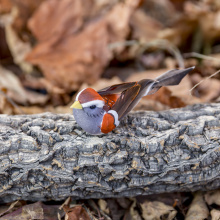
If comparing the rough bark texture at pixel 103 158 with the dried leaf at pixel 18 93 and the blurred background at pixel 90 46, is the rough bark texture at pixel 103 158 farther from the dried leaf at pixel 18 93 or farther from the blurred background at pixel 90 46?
the dried leaf at pixel 18 93

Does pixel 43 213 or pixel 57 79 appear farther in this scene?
pixel 57 79

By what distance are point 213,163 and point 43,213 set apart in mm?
1266

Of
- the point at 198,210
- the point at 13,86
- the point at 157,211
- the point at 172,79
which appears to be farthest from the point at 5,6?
the point at 198,210

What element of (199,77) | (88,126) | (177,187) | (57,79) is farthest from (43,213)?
(199,77)

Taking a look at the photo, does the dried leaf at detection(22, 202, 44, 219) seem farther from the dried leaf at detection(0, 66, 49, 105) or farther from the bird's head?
the dried leaf at detection(0, 66, 49, 105)

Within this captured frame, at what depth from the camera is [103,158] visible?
1.68m

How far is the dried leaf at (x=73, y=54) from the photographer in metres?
3.23

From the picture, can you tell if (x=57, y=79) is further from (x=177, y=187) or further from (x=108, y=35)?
(x=177, y=187)

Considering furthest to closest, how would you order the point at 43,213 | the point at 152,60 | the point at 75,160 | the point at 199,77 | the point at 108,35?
Result: the point at 152,60, the point at 108,35, the point at 199,77, the point at 43,213, the point at 75,160

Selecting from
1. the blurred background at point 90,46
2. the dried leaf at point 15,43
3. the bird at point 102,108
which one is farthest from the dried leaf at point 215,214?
the dried leaf at point 15,43

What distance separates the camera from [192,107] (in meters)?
2.07

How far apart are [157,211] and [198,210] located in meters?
0.31

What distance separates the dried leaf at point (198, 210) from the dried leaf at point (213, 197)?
43 mm

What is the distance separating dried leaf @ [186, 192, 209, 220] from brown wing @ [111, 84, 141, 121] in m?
0.90
